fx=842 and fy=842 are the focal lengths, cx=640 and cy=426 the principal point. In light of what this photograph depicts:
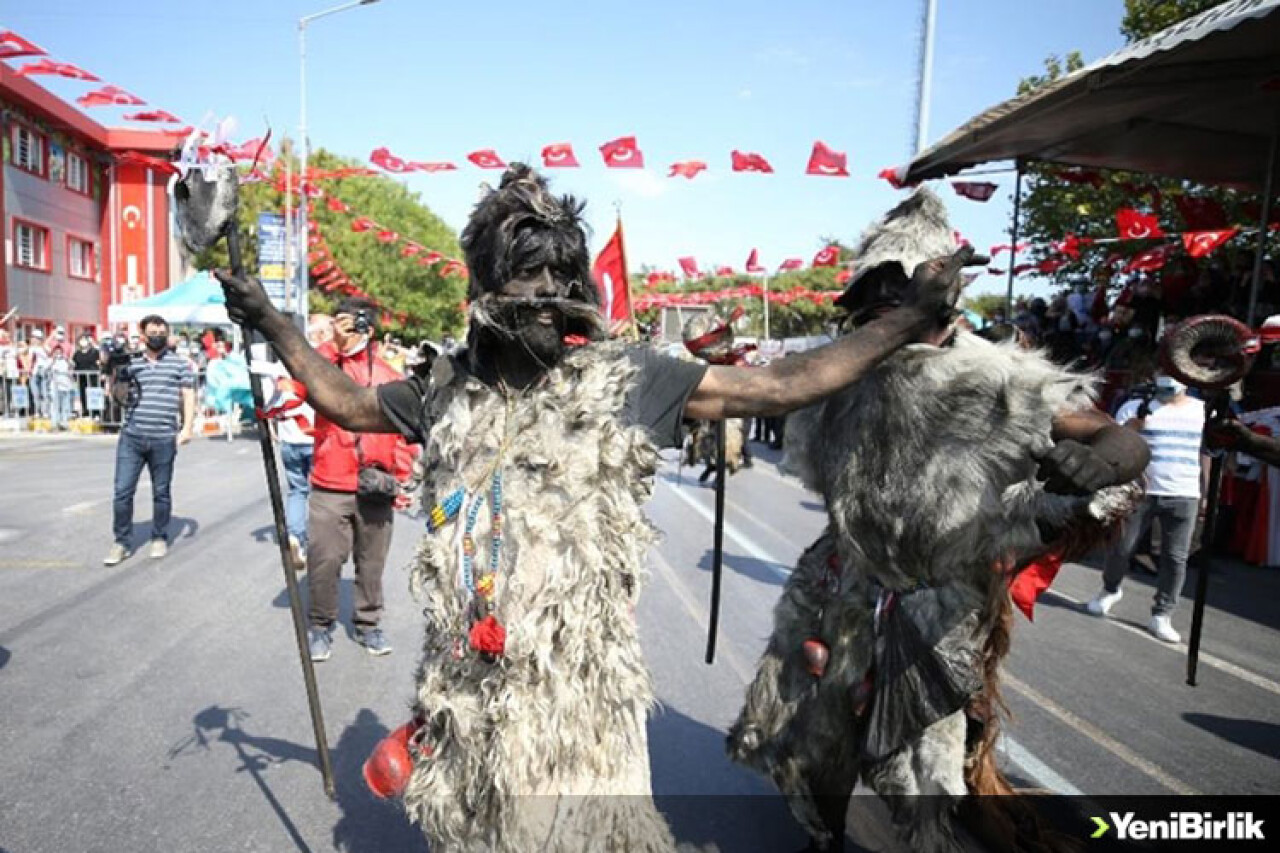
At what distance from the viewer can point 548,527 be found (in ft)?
6.44

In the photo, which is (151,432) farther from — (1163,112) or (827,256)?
(827,256)

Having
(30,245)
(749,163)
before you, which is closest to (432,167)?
(749,163)

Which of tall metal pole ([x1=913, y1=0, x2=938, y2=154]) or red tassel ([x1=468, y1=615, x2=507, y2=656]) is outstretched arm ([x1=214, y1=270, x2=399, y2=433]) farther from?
tall metal pole ([x1=913, y1=0, x2=938, y2=154])

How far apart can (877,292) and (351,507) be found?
145 inches

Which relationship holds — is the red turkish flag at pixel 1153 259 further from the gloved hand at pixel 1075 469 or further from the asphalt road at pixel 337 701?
the gloved hand at pixel 1075 469

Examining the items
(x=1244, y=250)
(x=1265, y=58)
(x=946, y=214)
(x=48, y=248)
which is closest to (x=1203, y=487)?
(x=1265, y=58)

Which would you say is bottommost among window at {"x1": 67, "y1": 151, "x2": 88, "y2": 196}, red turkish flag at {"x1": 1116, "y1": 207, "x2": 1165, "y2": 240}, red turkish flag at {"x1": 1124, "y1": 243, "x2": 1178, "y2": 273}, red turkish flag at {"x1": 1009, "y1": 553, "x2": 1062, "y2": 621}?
red turkish flag at {"x1": 1009, "y1": 553, "x2": 1062, "y2": 621}

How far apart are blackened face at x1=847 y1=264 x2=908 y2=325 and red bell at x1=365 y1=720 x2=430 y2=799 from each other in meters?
1.91

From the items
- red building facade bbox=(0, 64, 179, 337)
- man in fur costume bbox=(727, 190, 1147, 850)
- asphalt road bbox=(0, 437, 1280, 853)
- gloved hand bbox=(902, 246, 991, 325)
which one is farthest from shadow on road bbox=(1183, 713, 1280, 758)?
red building facade bbox=(0, 64, 179, 337)

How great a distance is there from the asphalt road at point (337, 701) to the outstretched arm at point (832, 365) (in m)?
2.02

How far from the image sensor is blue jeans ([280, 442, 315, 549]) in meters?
6.91

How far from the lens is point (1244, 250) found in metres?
12.0

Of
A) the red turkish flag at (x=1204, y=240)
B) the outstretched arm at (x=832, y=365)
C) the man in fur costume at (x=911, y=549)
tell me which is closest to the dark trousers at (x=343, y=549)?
the man in fur costume at (x=911, y=549)

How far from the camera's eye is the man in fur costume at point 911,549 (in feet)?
8.54
